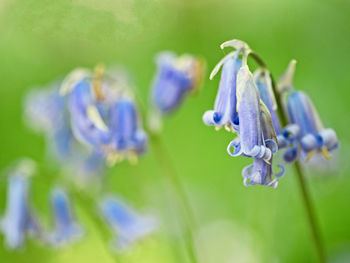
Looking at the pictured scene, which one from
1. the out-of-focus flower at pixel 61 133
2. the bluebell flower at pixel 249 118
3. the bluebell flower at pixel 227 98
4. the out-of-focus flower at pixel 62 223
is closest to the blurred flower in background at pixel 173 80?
the out-of-focus flower at pixel 62 223

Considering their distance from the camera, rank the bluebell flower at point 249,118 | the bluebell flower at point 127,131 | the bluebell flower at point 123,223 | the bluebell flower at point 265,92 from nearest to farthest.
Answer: the bluebell flower at point 249,118, the bluebell flower at point 265,92, the bluebell flower at point 127,131, the bluebell flower at point 123,223

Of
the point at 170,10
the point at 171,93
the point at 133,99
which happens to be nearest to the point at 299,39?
the point at 170,10

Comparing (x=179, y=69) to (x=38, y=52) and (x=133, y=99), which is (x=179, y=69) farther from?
(x=38, y=52)

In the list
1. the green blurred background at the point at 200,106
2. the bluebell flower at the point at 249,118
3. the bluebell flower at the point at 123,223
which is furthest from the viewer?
the green blurred background at the point at 200,106

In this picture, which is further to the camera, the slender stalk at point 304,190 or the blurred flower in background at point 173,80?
the blurred flower in background at point 173,80

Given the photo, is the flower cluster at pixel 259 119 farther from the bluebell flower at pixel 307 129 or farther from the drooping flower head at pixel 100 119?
the drooping flower head at pixel 100 119

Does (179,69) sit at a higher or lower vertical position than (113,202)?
higher

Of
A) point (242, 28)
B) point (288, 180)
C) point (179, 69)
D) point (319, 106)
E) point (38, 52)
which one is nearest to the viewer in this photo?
point (179, 69)
